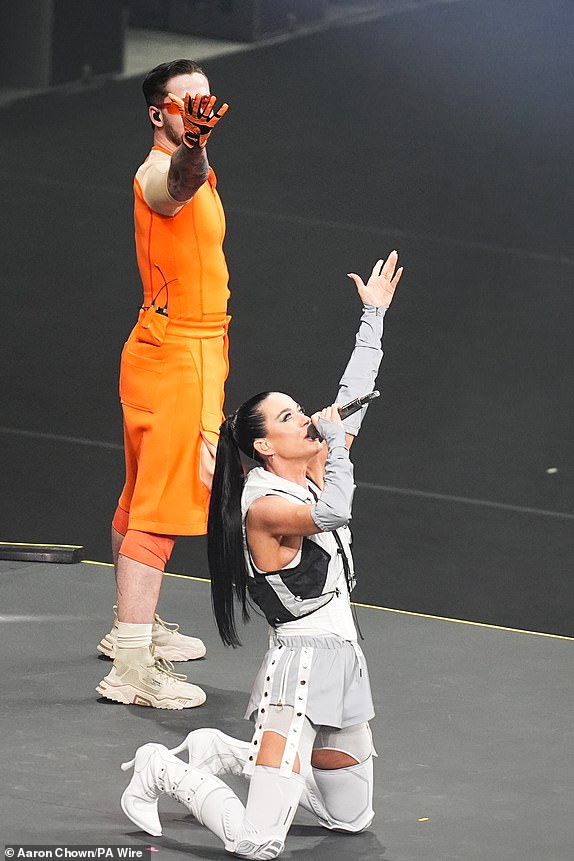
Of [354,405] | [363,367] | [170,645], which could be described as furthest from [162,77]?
[170,645]

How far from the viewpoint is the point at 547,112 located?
35.9ft

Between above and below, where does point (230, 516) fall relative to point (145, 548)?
above

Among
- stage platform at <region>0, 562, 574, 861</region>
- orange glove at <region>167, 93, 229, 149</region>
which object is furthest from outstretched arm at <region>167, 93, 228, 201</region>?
stage platform at <region>0, 562, 574, 861</region>

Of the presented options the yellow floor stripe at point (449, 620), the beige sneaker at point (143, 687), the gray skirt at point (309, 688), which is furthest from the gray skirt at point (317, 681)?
the yellow floor stripe at point (449, 620)

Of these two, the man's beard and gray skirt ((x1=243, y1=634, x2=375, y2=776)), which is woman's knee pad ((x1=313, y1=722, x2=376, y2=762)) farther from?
the man's beard

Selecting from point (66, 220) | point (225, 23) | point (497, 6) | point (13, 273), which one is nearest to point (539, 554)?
point (13, 273)

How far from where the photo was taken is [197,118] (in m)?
3.54

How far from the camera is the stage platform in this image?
319 cm

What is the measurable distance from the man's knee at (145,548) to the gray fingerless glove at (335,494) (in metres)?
0.90

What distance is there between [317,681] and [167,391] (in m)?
1.00

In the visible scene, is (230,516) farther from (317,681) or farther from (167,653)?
(167,653)

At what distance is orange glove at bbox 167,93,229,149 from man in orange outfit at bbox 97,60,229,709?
0.95 ft

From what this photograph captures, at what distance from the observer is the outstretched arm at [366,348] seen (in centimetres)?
335

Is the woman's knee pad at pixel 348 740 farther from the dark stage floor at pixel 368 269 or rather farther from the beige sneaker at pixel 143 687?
the dark stage floor at pixel 368 269
